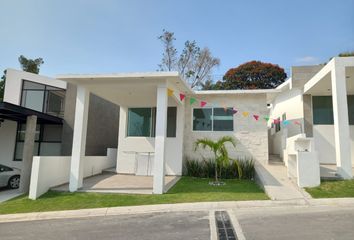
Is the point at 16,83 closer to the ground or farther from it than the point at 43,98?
farther from it

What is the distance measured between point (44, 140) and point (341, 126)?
14.0 meters

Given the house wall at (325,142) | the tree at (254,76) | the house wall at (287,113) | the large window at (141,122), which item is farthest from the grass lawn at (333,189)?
the tree at (254,76)

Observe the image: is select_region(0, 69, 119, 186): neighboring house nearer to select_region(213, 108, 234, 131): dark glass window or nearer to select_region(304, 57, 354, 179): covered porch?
select_region(213, 108, 234, 131): dark glass window

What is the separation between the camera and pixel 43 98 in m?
14.8

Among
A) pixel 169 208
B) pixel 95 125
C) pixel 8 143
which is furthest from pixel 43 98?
pixel 169 208

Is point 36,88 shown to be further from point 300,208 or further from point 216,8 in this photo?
point 300,208

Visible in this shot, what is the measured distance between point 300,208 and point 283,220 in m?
1.34

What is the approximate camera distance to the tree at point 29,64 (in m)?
27.6

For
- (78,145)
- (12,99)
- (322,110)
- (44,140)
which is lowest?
(78,145)

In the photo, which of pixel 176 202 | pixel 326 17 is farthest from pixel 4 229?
pixel 326 17

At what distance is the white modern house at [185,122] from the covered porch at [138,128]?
33 millimetres

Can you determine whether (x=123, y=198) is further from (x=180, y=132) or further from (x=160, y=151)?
(x=180, y=132)

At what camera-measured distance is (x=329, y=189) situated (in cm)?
755

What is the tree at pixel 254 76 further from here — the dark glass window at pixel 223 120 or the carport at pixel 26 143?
the carport at pixel 26 143
